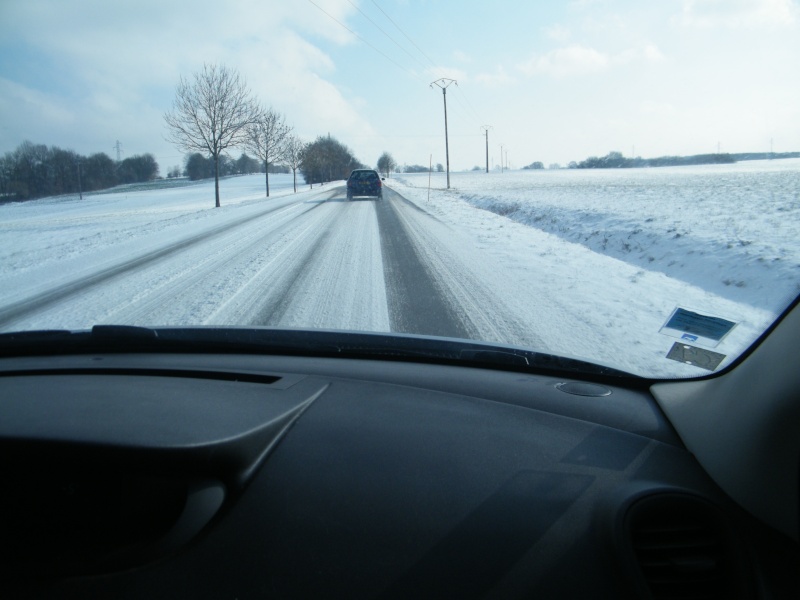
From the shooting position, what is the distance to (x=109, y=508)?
1.82 meters

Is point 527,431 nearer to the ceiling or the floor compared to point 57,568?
nearer to the ceiling

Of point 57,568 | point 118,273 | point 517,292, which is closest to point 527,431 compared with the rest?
point 57,568

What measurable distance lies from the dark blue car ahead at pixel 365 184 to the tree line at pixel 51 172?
13178 mm

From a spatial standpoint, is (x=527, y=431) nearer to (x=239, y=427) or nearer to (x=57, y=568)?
(x=239, y=427)

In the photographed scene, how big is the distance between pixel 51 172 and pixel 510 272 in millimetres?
23346

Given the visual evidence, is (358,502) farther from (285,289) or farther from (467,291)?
(285,289)

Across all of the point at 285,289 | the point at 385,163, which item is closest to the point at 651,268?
the point at 285,289

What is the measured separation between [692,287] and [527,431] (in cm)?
672

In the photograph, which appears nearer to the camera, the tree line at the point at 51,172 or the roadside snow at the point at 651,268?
the roadside snow at the point at 651,268

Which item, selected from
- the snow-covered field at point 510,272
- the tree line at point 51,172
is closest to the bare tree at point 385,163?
the tree line at point 51,172

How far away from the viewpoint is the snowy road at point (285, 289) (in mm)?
6504

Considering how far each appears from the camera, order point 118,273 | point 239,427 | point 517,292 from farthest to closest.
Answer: point 118,273 < point 517,292 < point 239,427

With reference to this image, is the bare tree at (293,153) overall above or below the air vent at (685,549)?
above

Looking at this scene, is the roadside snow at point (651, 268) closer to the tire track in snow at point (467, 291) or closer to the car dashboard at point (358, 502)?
the tire track in snow at point (467, 291)
